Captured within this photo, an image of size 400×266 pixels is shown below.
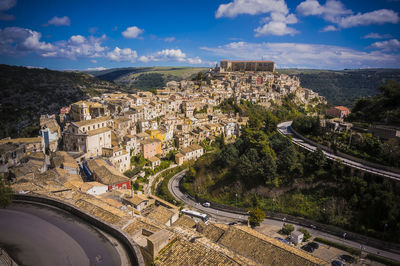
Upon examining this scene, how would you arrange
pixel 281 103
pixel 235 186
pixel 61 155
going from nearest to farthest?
pixel 61 155
pixel 235 186
pixel 281 103

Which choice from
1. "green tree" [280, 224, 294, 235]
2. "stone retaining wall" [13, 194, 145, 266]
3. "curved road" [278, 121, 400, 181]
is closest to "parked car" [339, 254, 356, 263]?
"green tree" [280, 224, 294, 235]

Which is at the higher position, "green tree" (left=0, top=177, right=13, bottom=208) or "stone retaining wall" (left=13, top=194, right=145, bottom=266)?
"green tree" (left=0, top=177, right=13, bottom=208)

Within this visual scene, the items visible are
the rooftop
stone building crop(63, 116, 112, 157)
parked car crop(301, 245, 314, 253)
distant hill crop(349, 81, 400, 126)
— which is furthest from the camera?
the rooftop

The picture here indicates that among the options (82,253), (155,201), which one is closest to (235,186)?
(155,201)

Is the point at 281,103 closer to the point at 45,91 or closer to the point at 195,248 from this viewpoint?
the point at 195,248

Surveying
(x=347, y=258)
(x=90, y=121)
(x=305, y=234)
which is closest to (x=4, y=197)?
(x=305, y=234)

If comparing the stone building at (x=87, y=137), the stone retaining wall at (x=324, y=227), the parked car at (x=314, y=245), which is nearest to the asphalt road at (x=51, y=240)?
the parked car at (x=314, y=245)

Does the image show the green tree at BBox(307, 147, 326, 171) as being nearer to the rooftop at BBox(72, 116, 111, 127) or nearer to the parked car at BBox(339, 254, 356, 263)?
the parked car at BBox(339, 254, 356, 263)
